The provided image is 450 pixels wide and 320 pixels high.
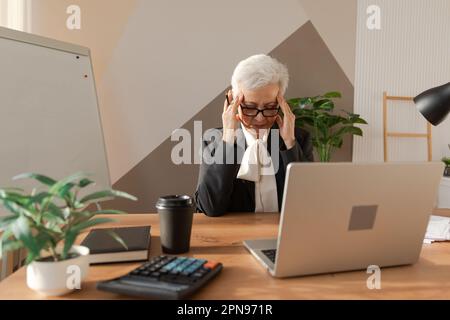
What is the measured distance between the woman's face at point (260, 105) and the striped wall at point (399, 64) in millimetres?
1575

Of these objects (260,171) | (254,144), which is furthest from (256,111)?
(260,171)

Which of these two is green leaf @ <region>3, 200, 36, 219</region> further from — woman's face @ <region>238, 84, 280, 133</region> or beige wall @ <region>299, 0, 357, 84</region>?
beige wall @ <region>299, 0, 357, 84</region>

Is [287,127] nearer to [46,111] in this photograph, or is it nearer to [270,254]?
[270,254]

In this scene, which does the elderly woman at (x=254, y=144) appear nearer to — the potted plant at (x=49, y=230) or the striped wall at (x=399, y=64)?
the potted plant at (x=49, y=230)

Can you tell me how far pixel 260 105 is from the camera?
1.64m

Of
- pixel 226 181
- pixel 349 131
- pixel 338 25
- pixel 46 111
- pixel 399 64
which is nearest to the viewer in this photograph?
pixel 226 181

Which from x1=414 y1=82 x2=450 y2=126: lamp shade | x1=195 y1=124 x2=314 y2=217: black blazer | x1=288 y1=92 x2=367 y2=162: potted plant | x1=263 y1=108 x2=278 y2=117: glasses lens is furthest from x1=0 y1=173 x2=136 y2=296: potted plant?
x1=288 y1=92 x2=367 y2=162: potted plant

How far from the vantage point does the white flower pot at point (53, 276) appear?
2.00 ft

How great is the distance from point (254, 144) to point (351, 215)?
0.93 metres

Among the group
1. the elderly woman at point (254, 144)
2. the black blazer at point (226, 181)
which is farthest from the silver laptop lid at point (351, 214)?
the elderly woman at point (254, 144)

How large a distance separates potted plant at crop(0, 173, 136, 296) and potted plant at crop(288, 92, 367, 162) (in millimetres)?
2167

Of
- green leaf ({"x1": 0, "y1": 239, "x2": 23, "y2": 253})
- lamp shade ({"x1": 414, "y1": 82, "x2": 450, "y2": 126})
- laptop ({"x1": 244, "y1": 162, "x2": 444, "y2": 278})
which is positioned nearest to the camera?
green leaf ({"x1": 0, "y1": 239, "x2": 23, "y2": 253})

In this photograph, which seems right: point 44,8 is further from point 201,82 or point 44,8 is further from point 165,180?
point 165,180

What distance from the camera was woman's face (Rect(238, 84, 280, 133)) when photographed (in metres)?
1.62
